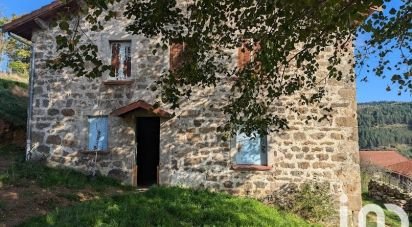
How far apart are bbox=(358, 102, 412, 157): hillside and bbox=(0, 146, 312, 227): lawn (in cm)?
6544

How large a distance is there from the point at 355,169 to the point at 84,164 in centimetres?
847

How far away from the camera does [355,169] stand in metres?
12.1

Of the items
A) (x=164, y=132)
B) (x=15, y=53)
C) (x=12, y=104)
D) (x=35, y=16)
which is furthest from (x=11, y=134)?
(x=15, y=53)

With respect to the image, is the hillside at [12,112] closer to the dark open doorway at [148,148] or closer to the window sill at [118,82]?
the dark open doorway at [148,148]

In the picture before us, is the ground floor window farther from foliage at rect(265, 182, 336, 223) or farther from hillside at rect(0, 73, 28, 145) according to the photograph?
foliage at rect(265, 182, 336, 223)

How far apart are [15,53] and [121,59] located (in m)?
22.3

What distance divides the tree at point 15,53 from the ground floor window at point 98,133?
1881 centimetres

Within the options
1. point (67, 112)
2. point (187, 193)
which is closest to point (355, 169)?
point (187, 193)

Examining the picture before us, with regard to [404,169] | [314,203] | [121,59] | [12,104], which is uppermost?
[121,59]

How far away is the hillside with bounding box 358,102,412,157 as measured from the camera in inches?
2891

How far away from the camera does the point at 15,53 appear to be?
3156cm

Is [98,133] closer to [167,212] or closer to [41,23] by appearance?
[41,23]

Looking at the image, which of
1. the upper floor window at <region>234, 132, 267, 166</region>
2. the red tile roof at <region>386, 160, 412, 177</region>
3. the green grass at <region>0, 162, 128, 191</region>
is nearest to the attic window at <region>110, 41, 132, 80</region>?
the green grass at <region>0, 162, 128, 191</region>

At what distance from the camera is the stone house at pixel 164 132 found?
12.2m
